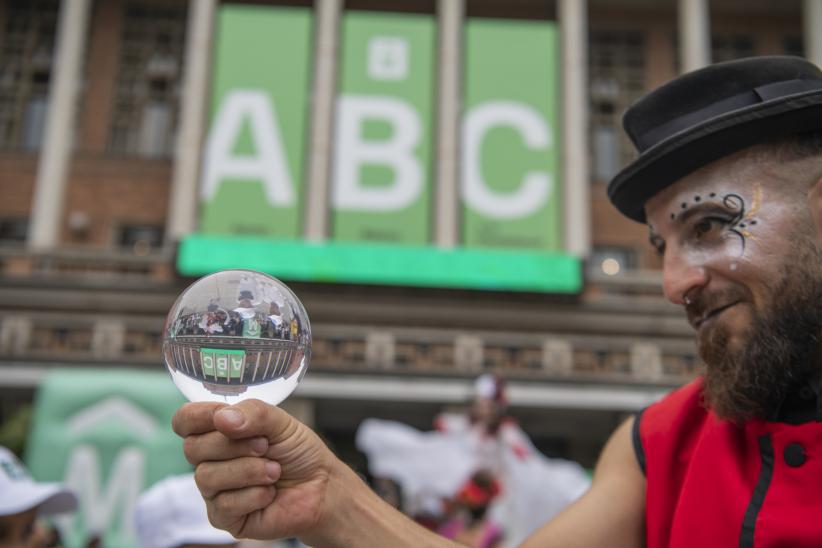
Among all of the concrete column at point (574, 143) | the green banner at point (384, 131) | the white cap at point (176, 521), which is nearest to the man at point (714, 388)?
the white cap at point (176, 521)

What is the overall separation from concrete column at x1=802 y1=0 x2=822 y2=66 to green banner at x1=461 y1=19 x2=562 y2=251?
6949 mm

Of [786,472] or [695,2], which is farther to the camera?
[695,2]

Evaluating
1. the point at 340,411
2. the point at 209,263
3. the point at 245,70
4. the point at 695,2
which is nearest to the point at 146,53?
the point at 245,70

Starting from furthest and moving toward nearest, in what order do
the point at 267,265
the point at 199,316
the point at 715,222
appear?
the point at 267,265
the point at 715,222
the point at 199,316

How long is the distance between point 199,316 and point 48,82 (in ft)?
84.2

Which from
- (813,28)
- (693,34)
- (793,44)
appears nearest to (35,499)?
(693,34)

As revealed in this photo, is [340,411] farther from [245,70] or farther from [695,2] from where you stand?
[695,2]

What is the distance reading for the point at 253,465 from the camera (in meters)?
1.38

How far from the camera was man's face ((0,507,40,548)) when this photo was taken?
3.26 meters

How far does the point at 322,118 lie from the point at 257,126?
1697mm

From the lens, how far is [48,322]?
17.0 metres

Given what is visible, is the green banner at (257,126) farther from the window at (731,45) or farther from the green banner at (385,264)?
the window at (731,45)

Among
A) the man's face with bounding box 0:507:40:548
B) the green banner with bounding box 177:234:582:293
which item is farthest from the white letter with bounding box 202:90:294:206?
the man's face with bounding box 0:507:40:548

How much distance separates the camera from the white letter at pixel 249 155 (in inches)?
800
